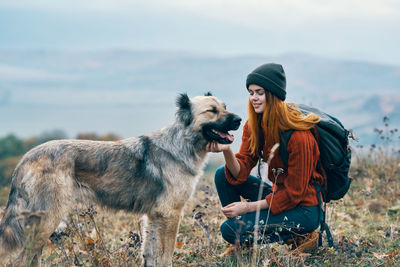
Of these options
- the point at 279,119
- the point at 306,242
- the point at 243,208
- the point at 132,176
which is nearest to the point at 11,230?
the point at 132,176

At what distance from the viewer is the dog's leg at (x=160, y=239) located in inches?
159

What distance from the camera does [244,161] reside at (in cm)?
398

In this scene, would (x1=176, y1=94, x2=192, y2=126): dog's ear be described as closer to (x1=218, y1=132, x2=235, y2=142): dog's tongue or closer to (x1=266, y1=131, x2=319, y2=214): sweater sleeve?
(x1=218, y1=132, x2=235, y2=142): dog's tongue

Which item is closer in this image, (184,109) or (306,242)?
(306,242)

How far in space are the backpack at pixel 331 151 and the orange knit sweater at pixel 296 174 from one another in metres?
0.07

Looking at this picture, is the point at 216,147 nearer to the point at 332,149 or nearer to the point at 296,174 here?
the point at 296,174

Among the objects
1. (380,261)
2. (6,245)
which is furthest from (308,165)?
(6,245)

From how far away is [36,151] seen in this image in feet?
12.3

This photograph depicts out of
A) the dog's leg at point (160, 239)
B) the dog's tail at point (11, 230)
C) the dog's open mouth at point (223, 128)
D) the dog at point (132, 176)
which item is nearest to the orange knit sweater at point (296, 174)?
the dog's open mouth at point (223, 128)

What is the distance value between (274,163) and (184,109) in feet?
3.43

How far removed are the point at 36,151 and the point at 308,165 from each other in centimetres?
240

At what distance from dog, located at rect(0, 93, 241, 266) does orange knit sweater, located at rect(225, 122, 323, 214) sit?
1.74 feet

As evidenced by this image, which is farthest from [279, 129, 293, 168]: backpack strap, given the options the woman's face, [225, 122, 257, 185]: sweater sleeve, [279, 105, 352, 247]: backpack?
[225, 122, 257, 185]: sweater sleeve

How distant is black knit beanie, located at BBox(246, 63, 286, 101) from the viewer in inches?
136
